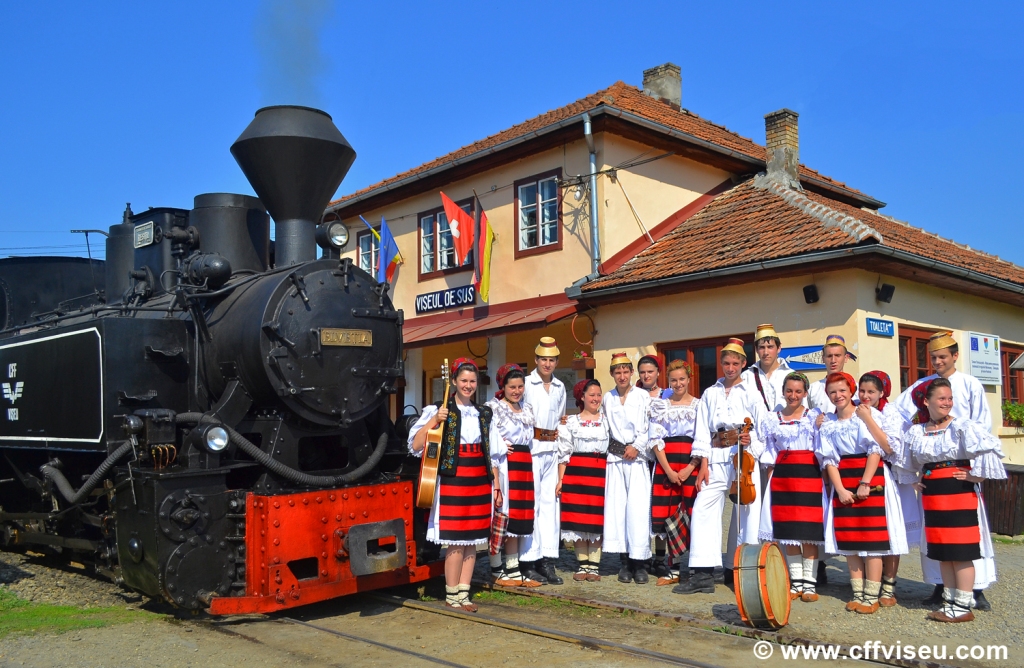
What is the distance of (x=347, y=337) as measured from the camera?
634 cm

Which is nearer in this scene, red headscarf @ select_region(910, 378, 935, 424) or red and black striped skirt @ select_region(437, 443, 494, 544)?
red headscarf @ select_region(910, 378, 935, 424)

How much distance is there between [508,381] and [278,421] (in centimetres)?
166

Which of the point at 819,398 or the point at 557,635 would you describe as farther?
the point at 819,398

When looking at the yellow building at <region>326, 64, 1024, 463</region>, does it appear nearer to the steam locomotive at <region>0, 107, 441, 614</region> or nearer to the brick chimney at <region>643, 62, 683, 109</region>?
the brick chimney at <region>643, 62, 683, 109</region>

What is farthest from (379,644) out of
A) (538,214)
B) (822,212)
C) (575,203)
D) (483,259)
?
(483,259)

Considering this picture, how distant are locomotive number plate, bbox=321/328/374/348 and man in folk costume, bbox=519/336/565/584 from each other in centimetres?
134

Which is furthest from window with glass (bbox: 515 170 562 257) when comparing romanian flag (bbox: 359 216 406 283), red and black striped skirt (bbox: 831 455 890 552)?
red and black striped skirt (bbox: 831 455 890 552)

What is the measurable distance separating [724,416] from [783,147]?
29.8ft

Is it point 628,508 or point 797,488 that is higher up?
point 797,488

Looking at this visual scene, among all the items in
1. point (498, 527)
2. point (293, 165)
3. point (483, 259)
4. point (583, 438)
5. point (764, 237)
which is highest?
point (483, 259)

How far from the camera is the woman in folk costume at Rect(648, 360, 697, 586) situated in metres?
6.80

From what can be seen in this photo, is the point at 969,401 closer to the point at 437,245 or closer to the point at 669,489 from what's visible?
the point at 669,489

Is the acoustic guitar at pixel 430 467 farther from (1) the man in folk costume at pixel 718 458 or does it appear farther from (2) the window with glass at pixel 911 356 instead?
(2) the window with glass at pixel 911 356

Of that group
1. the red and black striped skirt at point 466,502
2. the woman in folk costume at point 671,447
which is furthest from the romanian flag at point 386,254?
the red and black striped skirt at point 466,502
